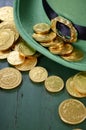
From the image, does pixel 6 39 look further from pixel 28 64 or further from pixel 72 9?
pixel 72 9

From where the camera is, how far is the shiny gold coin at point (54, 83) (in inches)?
43.3

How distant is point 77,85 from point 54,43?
168 millimetres

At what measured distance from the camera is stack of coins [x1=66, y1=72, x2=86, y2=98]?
108 centimetres

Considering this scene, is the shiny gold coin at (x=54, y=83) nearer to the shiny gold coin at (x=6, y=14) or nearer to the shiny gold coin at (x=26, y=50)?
the shiny gold coin at (x=26, y=50)

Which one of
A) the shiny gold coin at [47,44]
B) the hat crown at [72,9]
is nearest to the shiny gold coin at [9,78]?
the shiny gold coin at [47,44]

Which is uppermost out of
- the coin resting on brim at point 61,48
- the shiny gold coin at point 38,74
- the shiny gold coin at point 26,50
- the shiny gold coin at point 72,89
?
the coin resting on brim at point 61,48

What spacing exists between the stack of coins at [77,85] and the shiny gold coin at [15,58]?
19cm

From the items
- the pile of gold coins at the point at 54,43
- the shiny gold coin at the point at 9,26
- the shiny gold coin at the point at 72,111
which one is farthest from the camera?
the shiny gold coin at the point at 9,26

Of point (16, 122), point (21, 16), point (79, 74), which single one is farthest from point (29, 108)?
point (21, 16)

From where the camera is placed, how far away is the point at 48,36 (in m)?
1.15

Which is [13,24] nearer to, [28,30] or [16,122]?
[28,30]

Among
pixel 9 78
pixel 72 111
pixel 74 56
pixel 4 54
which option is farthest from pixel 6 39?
pixel 72 111

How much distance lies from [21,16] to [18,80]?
0.26 metres

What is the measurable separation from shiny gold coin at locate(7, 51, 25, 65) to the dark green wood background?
0.05 meters
